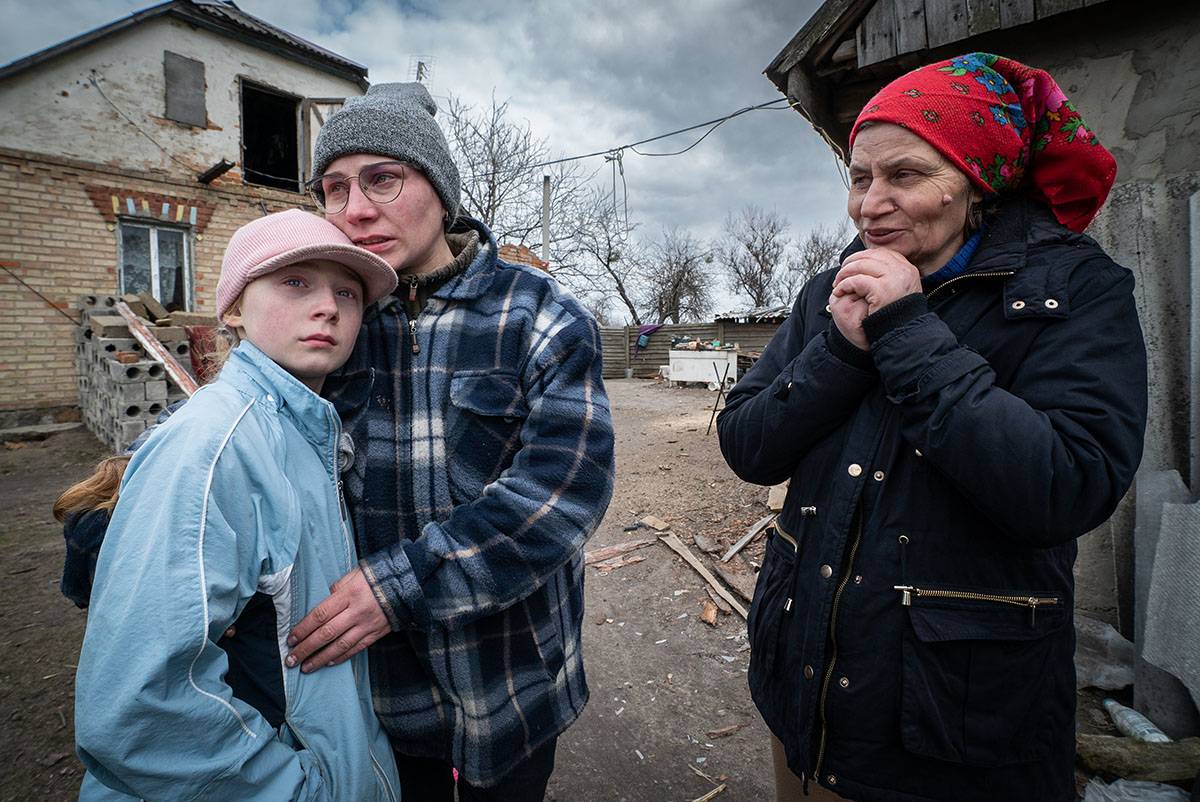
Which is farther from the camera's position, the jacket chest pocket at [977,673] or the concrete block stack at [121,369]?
the concrete block stack at [121,369]

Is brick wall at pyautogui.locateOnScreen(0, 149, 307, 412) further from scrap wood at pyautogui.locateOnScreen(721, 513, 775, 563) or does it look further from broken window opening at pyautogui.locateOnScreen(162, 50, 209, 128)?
scrap wood at pyautogui.locateOnScreen(721, 513, 775, 563)

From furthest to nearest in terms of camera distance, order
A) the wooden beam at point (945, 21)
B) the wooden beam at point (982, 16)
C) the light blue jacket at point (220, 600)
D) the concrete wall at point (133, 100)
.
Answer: the concrete wall at point (133, 100)
the wooden beam at point (945, 21)
the wooden beam at point (982, 16)
the light blue jacket at point (220, 600)

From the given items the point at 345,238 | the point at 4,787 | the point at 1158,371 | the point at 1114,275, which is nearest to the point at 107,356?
the point at 4,787

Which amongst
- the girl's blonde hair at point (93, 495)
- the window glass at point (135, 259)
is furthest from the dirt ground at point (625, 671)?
the window glass at point (135, 259)

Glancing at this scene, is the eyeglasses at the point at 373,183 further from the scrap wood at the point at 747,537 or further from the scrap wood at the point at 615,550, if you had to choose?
the scrap wood at the point at 747,537

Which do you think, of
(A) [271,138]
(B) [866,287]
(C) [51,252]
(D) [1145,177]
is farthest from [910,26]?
(A) [271,138]

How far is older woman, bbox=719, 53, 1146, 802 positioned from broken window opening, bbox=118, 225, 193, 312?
12.0 meters

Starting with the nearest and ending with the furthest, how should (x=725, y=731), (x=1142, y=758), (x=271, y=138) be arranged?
Answer: (x=1142, y=758), (x=725, y=731), (x=271, y=138)

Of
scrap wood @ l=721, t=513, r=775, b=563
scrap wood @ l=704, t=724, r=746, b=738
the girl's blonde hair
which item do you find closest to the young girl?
the girl's blonde hair

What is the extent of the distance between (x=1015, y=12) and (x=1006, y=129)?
2830mm

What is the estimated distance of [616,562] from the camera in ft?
16.2

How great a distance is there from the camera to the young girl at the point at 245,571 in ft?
2.99

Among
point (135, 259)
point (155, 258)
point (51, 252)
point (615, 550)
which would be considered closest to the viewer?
point (615, 550)

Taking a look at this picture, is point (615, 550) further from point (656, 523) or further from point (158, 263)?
point (158, 263)
